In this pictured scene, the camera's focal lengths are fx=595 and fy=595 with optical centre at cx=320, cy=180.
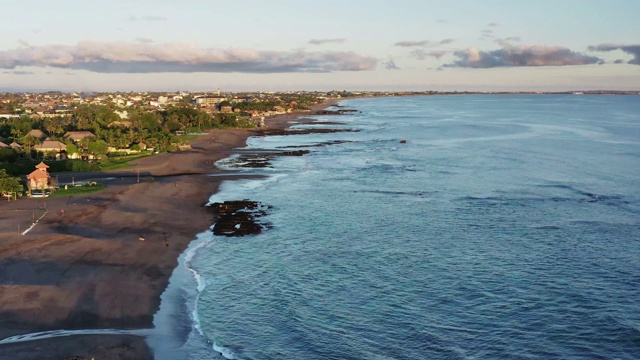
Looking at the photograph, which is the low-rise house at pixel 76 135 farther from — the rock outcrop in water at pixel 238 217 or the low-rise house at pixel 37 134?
the rock outcrop in water at pixel 238 217

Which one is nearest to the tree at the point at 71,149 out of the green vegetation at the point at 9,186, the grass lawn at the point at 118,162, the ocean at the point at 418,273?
the grass lawn at the point at 118,162

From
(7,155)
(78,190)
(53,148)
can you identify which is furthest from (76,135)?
(78,190)

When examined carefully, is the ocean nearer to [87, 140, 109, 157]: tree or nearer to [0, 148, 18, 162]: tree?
[87, 140, 109, 157]: tree

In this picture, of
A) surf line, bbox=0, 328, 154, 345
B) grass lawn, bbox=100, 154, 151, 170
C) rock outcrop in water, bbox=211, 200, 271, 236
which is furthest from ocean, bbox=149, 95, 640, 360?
grass lawn, bbox=100, 154, 151, 170

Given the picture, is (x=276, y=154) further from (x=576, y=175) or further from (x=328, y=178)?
(x=576, y=175)

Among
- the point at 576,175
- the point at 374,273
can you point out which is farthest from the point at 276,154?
the point at 374,273

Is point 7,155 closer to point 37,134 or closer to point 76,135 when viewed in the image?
point 37,134
